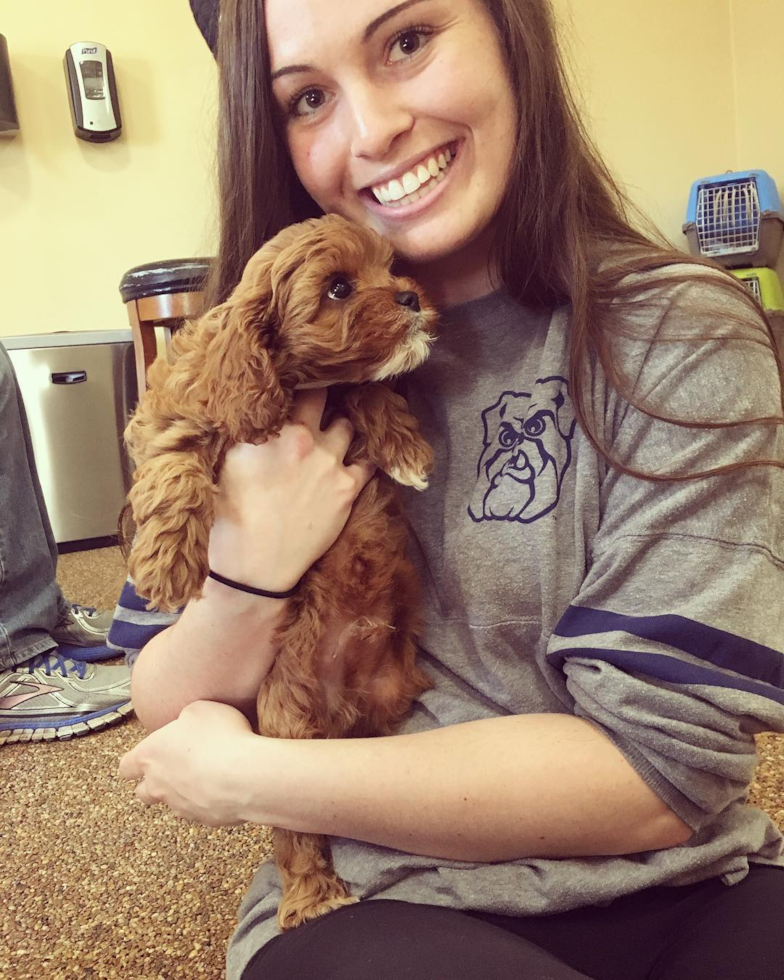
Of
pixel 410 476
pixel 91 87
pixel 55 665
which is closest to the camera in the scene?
pixel 410 476

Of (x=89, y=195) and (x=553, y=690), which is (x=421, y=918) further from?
(x=89, y=195)

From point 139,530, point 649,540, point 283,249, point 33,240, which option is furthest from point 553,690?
point 33,240

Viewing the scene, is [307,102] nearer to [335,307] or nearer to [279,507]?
[335,307]

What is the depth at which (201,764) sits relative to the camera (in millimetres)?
936

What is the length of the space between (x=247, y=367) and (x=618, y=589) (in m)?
0.52

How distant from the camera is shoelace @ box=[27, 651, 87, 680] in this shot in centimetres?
213

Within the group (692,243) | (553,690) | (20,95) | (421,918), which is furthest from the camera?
(692,243)

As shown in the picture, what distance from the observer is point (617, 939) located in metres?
0.84

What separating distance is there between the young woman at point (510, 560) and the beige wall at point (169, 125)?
2706 mm

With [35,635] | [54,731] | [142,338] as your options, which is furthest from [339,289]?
[142,338]

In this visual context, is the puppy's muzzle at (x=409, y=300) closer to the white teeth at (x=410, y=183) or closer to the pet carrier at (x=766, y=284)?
the white teeth at (x=410, y=183)

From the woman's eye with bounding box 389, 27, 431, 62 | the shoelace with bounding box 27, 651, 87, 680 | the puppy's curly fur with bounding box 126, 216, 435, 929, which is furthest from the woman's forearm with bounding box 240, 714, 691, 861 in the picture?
the shoelace with bounding box 27, 651, 87, 680

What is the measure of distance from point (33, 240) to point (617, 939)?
4.17m

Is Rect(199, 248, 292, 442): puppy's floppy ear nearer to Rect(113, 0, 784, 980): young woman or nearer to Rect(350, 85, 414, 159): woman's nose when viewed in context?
Rect(113, 0, 784, 980): young woman
